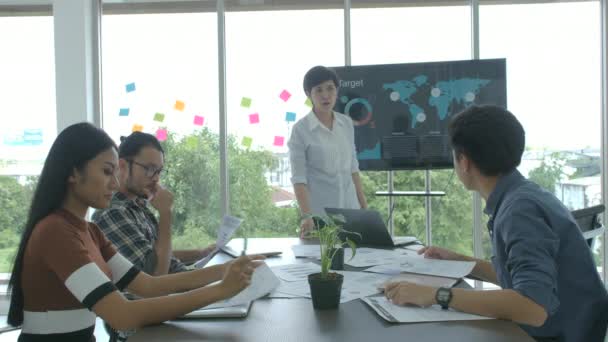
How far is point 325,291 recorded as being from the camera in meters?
1.35

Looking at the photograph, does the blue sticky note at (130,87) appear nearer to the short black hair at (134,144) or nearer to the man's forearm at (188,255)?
the man's forearm at (188,255)

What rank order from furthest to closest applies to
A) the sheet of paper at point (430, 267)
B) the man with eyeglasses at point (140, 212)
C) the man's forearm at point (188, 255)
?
1. the man's forearm at point (188, 255)
2. the man with eyeglasses at point (140, 212)
3. the sheet of paper at point (430, 267)

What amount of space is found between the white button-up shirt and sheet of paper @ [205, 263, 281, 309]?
1.68 meters

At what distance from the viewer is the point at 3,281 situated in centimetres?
452

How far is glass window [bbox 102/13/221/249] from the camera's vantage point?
14.2 ft

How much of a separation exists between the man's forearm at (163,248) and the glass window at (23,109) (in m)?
2.84

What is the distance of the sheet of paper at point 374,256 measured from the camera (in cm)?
188

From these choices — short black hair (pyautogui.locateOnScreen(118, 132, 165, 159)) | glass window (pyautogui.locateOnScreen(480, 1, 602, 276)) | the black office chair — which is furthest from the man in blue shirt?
glass window (pyautogui.locateOnScreen(480, 1, 602, 276))

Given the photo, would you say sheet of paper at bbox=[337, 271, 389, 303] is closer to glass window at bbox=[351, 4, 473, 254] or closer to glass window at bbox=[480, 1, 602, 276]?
Answer: glass window at bbox=[351, 4, 473, 254]

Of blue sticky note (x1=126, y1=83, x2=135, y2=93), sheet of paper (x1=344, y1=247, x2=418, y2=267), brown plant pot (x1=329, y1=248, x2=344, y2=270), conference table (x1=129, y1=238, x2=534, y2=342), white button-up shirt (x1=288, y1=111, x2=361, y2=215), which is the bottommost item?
conference table (x1=129, y1=238, x2=534, y2=342)

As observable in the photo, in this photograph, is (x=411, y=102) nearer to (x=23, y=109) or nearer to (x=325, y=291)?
(x=325, y=291)

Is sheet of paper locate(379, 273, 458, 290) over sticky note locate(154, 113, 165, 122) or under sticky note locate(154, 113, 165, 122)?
under

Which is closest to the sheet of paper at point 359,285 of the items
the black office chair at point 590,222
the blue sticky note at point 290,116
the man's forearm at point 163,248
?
the man's forearm at point 163,248

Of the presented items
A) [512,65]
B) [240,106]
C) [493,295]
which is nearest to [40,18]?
[240,106]
